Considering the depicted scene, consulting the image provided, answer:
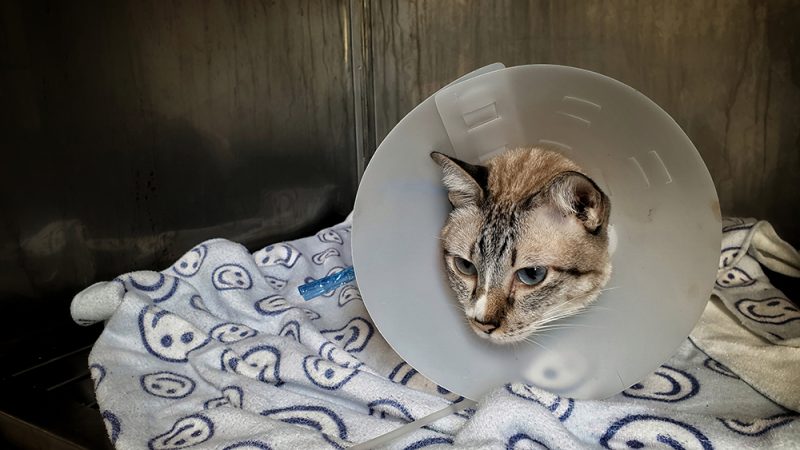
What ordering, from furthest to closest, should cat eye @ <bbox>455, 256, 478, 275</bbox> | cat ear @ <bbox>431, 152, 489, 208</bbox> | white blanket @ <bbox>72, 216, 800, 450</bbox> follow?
cat eye @ <bbox>455, 256, 478, 275</bbox> → cat ear @ <bbox>431, 152, 489, 208</bbox> → white blanket @ <bbox>72, 216, 800, 450</bbox>

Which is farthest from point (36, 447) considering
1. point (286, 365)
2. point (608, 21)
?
point (608, 21)

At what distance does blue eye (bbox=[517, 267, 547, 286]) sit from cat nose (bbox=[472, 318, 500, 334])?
0.35ft

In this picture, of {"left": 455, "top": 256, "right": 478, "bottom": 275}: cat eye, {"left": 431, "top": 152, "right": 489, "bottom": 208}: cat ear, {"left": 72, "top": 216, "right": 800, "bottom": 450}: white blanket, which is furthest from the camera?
{"left": 455, "top": 256, "right": 478, "bottom": 275}: cat eye

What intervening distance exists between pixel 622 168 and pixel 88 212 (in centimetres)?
125

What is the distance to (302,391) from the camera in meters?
1.16

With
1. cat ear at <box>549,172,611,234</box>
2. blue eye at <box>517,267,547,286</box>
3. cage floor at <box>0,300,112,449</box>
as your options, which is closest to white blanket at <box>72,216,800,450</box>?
cage floor at <box>0,300,112,449</box>

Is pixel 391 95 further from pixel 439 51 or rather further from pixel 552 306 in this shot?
pixel 552 306

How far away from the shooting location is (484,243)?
1154 millimetres

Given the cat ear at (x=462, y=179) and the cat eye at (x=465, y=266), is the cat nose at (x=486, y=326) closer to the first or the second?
the cat eye at (x=465, y=266)

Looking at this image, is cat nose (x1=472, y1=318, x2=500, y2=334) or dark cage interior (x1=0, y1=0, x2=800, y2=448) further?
dark cage interior (x1=0, y1=0, x2=800, y2=448)

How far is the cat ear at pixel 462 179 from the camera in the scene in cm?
109

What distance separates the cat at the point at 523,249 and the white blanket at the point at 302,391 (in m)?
0.16

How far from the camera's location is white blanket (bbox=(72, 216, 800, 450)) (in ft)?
3.17

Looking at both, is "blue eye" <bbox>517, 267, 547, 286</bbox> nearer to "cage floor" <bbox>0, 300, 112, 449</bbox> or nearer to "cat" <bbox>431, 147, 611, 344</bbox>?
"cat" <bbox>431, 147, 611, 344</bbox>
